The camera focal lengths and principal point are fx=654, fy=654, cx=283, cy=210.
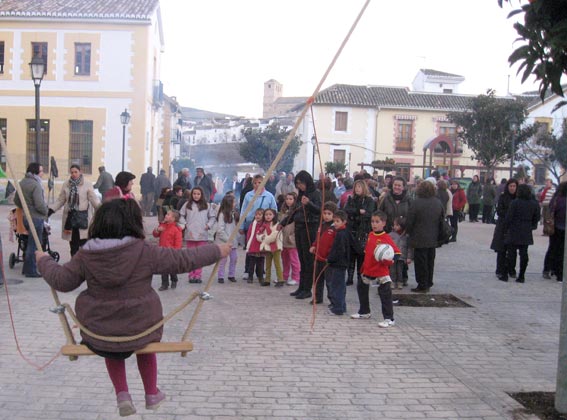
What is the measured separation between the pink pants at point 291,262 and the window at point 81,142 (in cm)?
2484

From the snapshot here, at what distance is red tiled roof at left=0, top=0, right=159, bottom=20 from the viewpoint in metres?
33.1

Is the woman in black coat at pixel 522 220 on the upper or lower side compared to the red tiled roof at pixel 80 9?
lower

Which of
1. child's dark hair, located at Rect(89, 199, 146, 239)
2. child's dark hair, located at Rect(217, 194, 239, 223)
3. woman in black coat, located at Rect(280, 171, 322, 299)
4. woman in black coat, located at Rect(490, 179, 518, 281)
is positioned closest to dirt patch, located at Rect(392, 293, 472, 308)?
woman in black coat, located at Rect(280, 171, 322, 299)

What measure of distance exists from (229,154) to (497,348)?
64.6m

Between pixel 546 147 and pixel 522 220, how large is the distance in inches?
1393

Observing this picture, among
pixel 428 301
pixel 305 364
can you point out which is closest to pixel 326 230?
pixel 428 301

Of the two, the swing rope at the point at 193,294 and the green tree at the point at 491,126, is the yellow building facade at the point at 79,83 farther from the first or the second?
the swing rope at the point at 193,294

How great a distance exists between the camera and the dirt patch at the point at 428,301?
382 inches

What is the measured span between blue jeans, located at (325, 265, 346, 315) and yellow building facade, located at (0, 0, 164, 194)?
26172mm

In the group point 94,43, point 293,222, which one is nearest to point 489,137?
point 94,43

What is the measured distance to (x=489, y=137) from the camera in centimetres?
4166

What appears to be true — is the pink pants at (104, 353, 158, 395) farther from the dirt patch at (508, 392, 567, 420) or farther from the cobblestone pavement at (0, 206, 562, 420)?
the dirt patch at (508, 392, 567, 420)

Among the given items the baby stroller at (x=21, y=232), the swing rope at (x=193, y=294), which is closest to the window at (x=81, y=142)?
the baby stroller at (x=21, y=232)

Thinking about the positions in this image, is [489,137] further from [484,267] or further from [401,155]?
[484,267]
